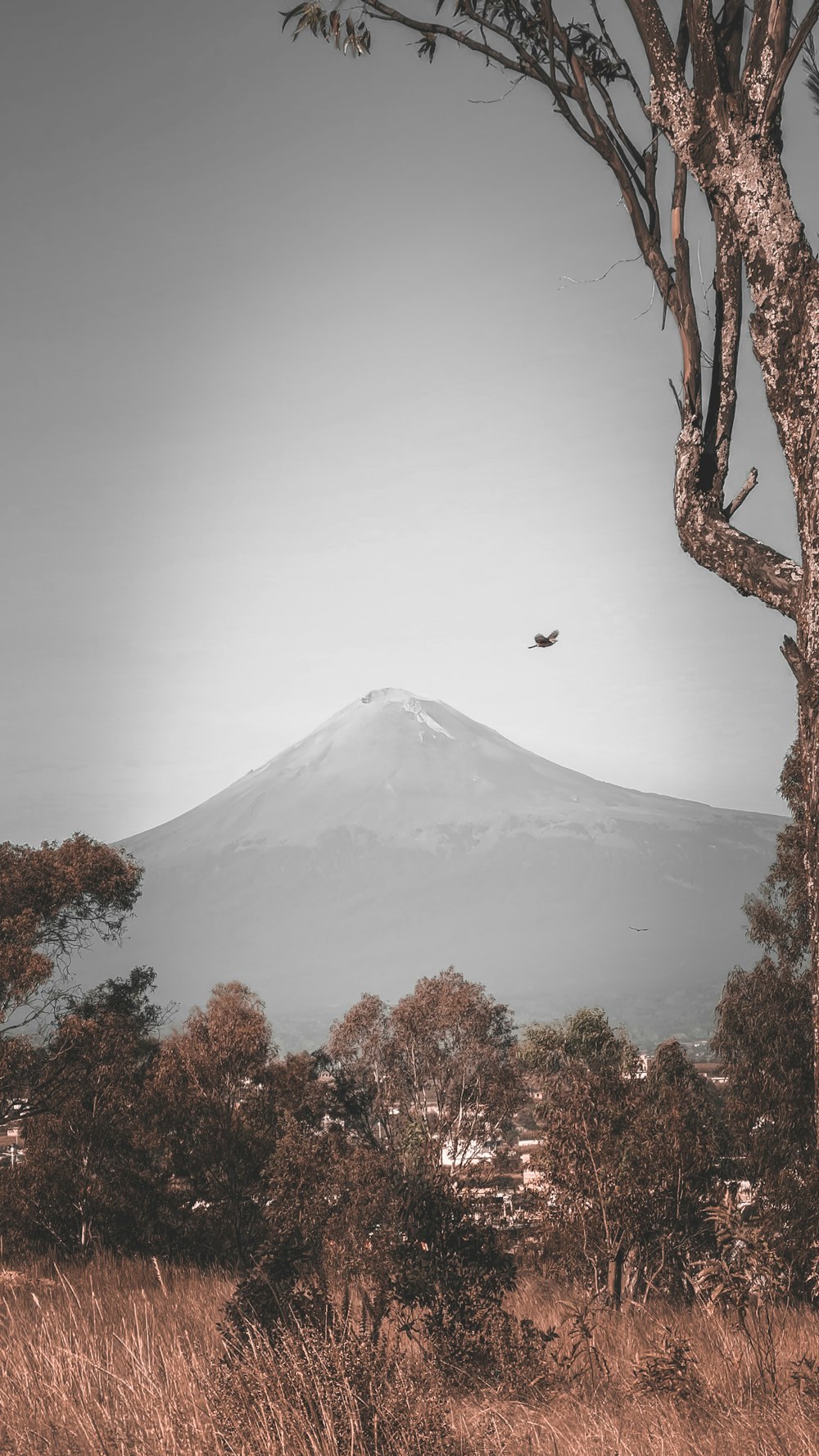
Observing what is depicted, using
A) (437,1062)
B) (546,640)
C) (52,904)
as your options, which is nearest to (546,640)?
(546,640)

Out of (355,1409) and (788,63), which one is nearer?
(355,1409)

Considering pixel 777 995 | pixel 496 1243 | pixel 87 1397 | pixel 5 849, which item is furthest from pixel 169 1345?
pixel 777 995

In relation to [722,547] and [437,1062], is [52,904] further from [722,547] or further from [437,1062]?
[437,1062]

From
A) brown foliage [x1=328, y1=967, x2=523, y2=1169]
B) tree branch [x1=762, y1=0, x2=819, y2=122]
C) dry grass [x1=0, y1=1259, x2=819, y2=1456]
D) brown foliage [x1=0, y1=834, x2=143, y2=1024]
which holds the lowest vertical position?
brown foliage [x1=328, y1=967, x2=523, y2=1169]

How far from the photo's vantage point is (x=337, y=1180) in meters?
13.5

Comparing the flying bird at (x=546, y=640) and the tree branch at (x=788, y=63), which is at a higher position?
the tree branch at (x=788, y=63)

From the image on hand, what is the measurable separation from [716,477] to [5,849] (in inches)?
393

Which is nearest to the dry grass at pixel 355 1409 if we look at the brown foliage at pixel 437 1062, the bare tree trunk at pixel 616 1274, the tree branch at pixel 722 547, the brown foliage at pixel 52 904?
the tree branch at pixel 722 547

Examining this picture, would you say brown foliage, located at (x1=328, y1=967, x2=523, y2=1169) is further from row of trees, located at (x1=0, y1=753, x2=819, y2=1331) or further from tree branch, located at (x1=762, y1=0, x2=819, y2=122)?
tree branch, located at (x1=762, y1=0, x2=819, y2=122)

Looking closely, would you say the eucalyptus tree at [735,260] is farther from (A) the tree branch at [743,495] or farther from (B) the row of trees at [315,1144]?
(B) the row of trees at [315,1144]

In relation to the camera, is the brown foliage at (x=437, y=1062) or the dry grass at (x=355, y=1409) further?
the brown foliage at (x=437, y=1062)

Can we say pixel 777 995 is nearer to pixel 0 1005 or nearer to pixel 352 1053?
pixel 0 1005

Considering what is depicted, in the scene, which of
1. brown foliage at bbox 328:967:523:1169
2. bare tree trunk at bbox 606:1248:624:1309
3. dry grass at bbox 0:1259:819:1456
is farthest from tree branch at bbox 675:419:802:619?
brown foliage at bbox 328:967:523:1169

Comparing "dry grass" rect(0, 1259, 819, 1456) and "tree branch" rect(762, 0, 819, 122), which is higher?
"tree branch" rect(762, 0, 819, 122)
